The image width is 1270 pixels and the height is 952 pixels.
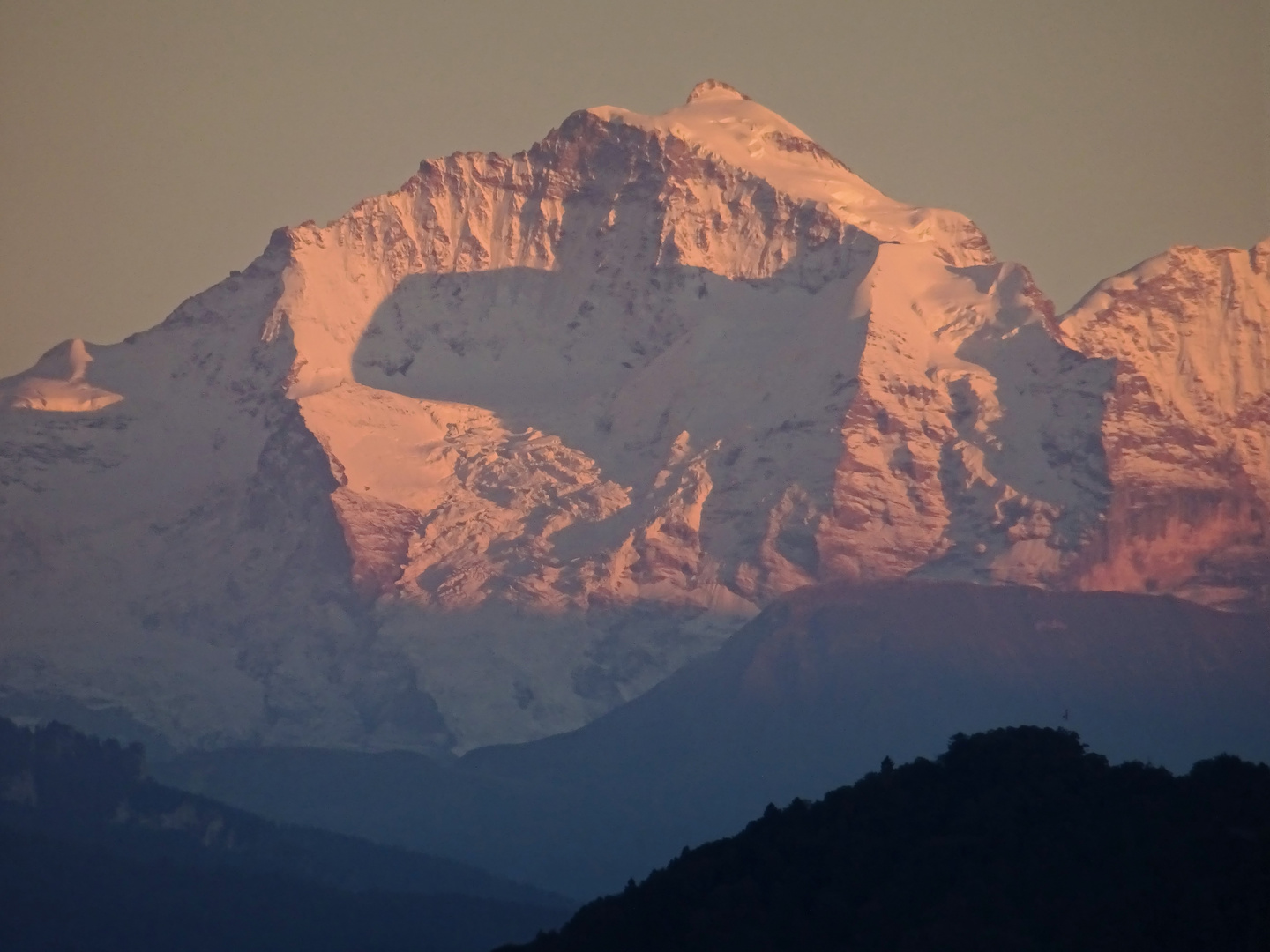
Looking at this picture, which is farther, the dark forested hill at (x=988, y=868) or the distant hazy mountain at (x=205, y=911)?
the distant hazy mountain at (x=205, y=911)

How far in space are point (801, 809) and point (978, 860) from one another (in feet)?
33.2

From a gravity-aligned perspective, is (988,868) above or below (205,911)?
above

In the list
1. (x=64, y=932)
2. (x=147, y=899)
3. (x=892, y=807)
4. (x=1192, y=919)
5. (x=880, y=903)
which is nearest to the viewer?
(x=1192, y=919)

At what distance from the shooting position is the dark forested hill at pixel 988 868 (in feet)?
338

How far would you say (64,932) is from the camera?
17550cm

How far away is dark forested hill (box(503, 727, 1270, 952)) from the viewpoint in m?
103

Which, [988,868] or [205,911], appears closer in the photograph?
[988,868]

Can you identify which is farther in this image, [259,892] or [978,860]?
[259,892]

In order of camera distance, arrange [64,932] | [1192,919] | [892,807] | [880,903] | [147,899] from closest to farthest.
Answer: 1. [1192,919]
2. [880,903]
3. [892,807]
4. [64,932]
5. [147,899]

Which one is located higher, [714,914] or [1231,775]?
[1231,775]

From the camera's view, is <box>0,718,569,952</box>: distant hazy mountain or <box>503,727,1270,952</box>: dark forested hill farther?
<box>0,718,569,952</box>: distant hazy mountain

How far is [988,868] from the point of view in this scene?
10919 cm

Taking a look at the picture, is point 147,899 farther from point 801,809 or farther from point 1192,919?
point 1192,919

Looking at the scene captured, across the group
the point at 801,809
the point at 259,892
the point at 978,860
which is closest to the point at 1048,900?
the point at 978,860
